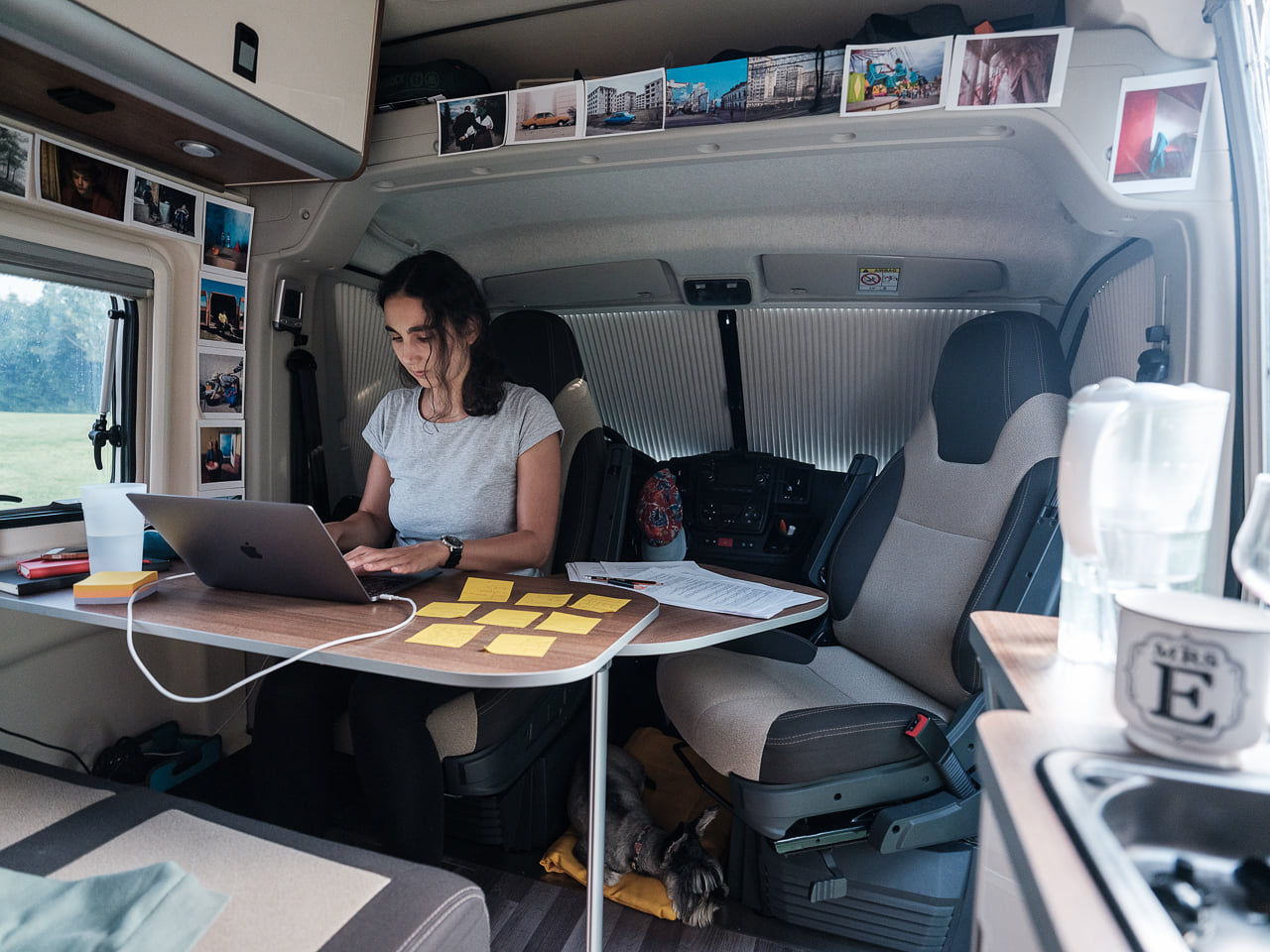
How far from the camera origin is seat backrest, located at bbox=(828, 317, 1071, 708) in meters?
1.79

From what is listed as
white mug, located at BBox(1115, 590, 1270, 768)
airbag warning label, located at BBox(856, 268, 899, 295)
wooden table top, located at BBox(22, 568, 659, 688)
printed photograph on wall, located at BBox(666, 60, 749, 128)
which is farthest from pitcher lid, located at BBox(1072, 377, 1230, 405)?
airbag warning label, located at BBox(856, 268, 899, 295)

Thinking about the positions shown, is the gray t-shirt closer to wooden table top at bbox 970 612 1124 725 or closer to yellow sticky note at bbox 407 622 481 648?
yellow sticky note at bbox 407 622 481 648

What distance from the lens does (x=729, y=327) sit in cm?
312

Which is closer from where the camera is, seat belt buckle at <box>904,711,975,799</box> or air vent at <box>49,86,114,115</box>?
seat belt buckle at <box>904,711,975,799</box>

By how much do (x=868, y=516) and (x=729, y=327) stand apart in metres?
1.20

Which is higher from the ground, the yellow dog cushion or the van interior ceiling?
the van interior ceiling

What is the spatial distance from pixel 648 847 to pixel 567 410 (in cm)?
136

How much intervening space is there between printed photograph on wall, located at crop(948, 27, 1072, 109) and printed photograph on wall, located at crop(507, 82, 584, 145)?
0.94 meters

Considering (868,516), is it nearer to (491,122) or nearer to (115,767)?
(491,122)

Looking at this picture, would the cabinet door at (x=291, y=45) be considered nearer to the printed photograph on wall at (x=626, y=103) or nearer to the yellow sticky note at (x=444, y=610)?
the printed photograph on wall at (x=626, y=103)

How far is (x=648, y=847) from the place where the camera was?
197 centimetres

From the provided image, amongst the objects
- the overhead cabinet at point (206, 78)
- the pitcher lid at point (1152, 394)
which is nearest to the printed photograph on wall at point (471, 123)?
the overhead cabinet at point (206, 78)

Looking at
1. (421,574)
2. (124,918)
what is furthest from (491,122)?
(124,918)

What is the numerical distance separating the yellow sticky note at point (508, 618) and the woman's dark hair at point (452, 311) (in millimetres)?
905
